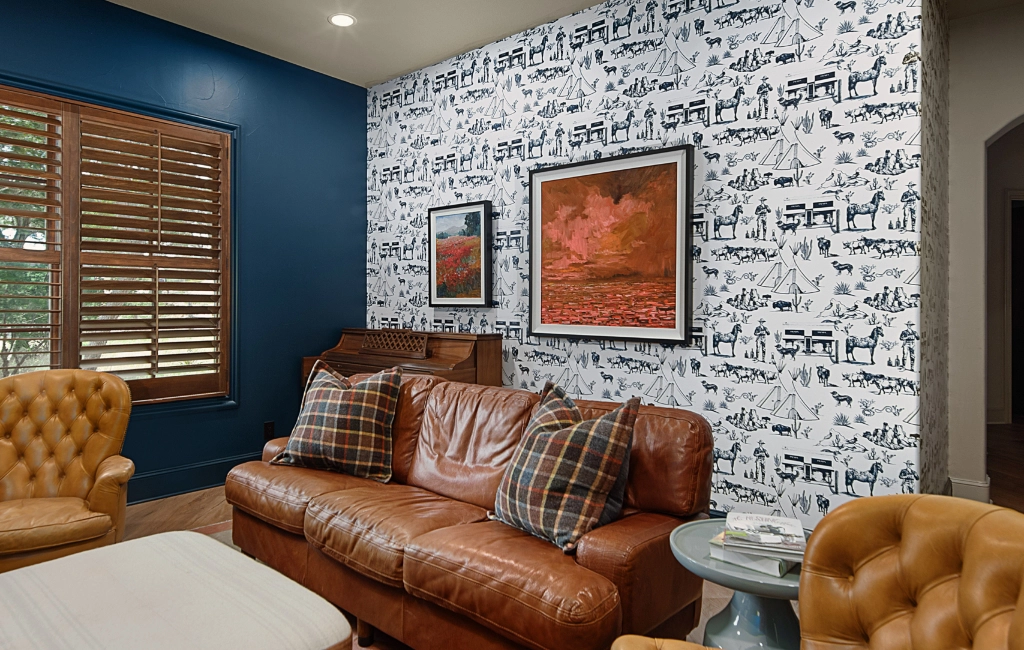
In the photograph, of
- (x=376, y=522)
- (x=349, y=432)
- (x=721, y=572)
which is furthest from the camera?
(x=349, y=432)

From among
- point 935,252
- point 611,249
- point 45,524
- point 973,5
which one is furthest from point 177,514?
point 973,5

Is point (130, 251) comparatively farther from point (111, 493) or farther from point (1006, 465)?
point (1006, 465)

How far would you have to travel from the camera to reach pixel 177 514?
372 cm

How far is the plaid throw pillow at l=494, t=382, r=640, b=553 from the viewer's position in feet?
6.46

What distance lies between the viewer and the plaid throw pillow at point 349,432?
2.76 m

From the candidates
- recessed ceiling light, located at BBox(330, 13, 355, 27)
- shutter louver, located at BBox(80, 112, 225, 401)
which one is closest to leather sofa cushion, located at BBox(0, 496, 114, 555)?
shutter louver, located at BBox(80, 112, 225, 401)

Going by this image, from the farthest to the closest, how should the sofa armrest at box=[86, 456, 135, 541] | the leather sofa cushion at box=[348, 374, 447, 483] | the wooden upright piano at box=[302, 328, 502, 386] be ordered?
the wooden upright piano at box=[302, 328, 502, 386]
the leather sofa cushion at box=[348, 374, 447, 483]
the sofa armrest at box=[86, 456, 135, 541]

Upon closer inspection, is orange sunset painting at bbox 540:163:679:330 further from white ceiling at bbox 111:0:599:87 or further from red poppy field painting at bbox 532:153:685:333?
white ceiling at bbox 111:0:599:87

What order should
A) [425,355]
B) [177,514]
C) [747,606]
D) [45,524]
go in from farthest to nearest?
[425,355] < [177,514] < [45,524] < [747,606]

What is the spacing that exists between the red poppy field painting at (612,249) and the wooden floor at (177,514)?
2.26 m

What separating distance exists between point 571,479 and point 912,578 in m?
0.98

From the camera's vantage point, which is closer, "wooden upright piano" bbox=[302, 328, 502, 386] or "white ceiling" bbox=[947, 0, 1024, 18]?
"white ceiling" bbox=[947, 0, 1024, 18]

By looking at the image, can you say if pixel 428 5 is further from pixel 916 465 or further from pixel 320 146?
pixel 916 465

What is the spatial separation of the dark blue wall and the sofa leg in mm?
2393
